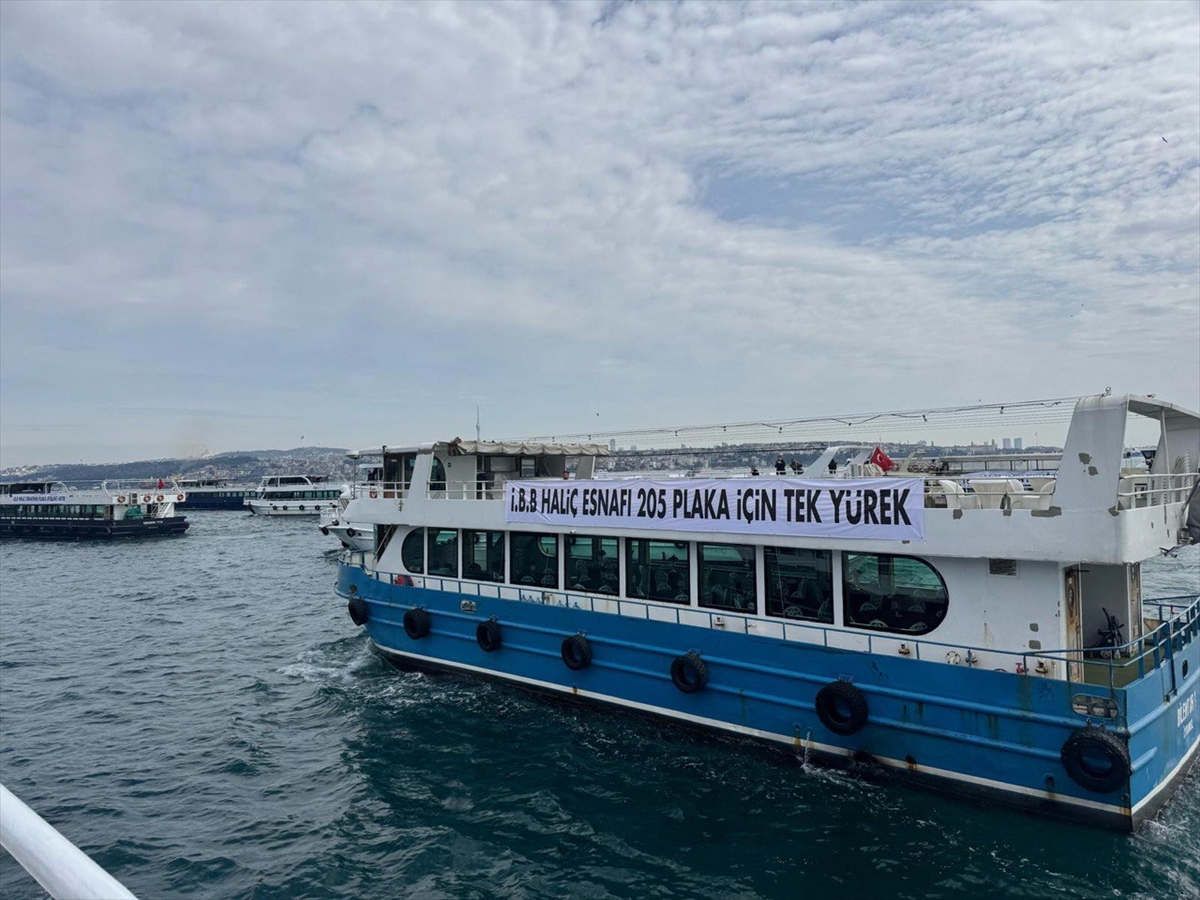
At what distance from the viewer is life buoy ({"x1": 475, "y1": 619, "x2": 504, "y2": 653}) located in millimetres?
16203

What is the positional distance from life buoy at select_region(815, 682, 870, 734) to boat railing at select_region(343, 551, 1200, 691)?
0.64 meters

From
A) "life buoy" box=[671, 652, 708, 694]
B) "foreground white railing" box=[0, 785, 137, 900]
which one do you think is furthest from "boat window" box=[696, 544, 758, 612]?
"foreground white railing" box=[0, 785, 137, 900]

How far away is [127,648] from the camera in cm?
2322

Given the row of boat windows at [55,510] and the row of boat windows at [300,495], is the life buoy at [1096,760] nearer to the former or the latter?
the row of boat windows at [55,510]

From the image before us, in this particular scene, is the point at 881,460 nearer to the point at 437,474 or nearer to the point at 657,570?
the point at 657,570

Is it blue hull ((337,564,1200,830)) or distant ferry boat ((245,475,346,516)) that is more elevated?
distant ferry boat ((245,475,346,516))

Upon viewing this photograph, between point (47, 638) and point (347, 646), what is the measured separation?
11.0 metres

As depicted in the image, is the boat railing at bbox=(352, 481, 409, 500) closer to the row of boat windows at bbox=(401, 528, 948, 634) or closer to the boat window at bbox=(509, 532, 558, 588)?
the row of boat windows at bbox=(401, 528, 948, 634)

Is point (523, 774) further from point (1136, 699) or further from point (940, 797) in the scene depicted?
point (1136, 699)

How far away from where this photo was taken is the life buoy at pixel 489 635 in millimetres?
16203

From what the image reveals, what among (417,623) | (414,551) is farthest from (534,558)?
(414,551)

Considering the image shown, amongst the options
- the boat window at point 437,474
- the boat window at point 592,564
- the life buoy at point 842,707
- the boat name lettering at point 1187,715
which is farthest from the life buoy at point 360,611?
the boat name lettering at point 1187,715

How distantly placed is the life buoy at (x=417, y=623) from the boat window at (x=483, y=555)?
1.30 metres

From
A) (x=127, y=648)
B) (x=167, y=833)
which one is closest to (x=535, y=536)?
(x=167, y=833)
